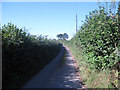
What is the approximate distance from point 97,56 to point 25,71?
11.7ft

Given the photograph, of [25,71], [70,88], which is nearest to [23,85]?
[25,71]

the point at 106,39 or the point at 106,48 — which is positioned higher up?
the point at 106,39

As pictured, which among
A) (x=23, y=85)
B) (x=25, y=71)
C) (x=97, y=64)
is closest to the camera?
(x=97, y=64)

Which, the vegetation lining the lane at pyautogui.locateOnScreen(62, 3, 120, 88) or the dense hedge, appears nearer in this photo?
the vegetation lining the lane at pyautogui.locateOnScreen(62, 3, 120, 88)

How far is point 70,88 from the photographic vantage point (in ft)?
15.6

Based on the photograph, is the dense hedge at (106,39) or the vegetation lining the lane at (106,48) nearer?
the vegetation lining the lane at (106,48)

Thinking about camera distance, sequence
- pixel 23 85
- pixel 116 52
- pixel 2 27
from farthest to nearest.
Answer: pixel 23 85, pixel 2 27, pixel 116 52

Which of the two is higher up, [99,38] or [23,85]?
[99,38]

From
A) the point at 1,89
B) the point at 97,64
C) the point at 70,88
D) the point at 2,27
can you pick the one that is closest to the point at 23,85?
the point at 1,89

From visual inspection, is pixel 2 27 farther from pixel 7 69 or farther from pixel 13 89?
pixel 13 89

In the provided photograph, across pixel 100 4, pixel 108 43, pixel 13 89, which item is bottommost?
pixel 13 89

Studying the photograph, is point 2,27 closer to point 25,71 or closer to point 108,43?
point 25,71

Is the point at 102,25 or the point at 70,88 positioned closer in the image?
the point at 102,25

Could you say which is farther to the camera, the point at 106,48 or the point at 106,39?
the point at 106,48
